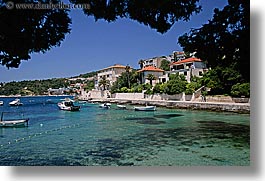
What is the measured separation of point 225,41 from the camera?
275 centimetres

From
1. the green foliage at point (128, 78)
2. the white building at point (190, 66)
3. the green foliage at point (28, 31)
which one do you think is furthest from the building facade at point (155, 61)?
the green foliage at point (28, 31)

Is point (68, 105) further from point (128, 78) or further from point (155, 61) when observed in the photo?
point (155, 61)

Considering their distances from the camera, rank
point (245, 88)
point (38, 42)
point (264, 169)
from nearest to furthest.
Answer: point (264, 169) < point (38, 42) < point (245, 88)

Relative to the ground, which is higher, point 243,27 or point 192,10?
point 192,10

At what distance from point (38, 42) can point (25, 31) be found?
0.15 meters

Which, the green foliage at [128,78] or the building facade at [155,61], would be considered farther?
the green foliage at [128,78]

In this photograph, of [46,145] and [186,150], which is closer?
[186,150]

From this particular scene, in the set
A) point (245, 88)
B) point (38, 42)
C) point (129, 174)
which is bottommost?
point (129, 174)

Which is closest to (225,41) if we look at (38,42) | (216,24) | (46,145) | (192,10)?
(216,24)

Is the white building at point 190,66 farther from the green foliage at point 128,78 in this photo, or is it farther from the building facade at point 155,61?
the green foliage at point 128,78

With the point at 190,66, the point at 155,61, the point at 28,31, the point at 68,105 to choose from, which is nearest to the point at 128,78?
the point at 155,61

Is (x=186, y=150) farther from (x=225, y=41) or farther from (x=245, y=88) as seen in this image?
(x=225, y=41)

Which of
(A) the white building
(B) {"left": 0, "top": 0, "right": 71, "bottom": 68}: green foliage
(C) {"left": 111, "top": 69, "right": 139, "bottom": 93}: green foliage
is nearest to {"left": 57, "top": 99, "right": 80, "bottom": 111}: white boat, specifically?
(C) {"left": 111, "top": 69, "right": 139, "bottom": 93}: green foliage

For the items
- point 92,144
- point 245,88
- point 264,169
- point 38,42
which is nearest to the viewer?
point 264,169
